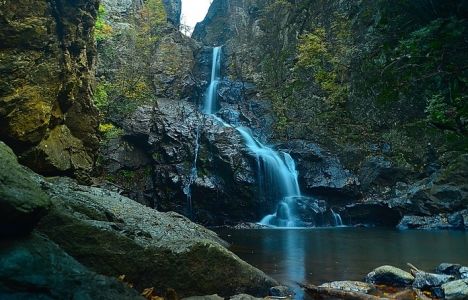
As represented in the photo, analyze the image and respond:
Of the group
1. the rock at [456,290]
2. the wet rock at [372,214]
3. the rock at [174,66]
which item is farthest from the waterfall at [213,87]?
the rock at [456,290]

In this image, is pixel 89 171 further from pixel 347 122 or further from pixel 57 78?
pixel 347 122

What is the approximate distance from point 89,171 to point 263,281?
895 cm

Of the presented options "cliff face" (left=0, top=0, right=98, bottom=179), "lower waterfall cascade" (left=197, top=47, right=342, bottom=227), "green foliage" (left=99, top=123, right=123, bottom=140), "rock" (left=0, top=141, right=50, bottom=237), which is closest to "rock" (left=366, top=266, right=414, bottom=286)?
"rock" (left=0, top=141, right=50, bottom=237)

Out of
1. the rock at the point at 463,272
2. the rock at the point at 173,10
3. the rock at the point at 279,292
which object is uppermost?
the rock at the point at 173,10

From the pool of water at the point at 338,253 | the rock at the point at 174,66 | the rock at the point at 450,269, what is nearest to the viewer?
the rock at the point at 450,269

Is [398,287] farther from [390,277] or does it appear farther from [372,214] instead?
[372,214]

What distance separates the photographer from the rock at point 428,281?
7102mm

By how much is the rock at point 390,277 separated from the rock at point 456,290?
90 centimetres

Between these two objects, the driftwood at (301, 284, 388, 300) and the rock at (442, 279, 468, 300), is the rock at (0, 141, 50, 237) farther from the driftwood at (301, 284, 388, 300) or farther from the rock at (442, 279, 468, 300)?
the rock at (442, 279, 468, 300)

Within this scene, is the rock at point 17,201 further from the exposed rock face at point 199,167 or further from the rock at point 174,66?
the rock at point 174,66

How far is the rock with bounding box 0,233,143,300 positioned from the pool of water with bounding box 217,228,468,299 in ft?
13.8

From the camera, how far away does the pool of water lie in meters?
8.89

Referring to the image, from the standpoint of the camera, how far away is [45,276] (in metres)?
3.44

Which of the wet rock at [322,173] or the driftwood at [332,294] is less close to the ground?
the wet rock at [322,173]
